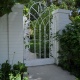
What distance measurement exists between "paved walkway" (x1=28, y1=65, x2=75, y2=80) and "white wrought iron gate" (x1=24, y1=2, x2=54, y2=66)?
463 millimetres

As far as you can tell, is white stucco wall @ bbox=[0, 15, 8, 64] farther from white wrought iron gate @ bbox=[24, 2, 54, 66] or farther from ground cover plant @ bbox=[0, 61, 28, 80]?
white wrought iron gate @ bbox=[24, 2, 54, 66]

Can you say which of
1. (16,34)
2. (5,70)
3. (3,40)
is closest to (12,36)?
(16,34)

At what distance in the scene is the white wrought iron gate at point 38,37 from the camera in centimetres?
656

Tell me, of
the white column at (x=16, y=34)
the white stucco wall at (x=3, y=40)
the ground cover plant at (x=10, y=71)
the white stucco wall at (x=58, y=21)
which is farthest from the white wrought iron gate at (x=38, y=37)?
the ground cover plant at (x=10, y=71)

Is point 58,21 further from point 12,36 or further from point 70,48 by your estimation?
point 12,36

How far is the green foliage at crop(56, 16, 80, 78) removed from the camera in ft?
18.5

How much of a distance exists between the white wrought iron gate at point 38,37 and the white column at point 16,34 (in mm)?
1299

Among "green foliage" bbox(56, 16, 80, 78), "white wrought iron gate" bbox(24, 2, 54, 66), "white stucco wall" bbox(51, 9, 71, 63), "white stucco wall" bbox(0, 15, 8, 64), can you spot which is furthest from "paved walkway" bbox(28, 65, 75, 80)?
"white stucco wall" bbox(0, 15, 8, 64)

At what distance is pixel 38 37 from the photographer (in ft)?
22.2

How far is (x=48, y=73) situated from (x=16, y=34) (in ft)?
5.31

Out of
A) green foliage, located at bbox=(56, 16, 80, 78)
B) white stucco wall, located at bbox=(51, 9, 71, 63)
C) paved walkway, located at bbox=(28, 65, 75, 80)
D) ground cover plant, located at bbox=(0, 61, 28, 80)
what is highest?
white stucco wall, located at bbox=(51, 9, 71, 63)

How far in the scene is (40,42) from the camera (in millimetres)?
6766

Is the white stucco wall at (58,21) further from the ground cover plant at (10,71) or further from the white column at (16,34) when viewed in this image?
the ground cover plant at (10,71)

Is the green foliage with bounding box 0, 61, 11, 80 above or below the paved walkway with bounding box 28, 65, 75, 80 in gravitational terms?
above
